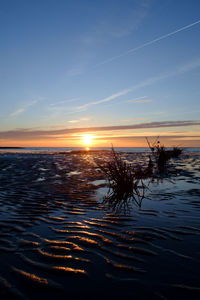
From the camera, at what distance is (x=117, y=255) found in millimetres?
3188

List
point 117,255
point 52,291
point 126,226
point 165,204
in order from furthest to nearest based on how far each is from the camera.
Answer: point 165,204, point 126,226, point 117,255, point 52,291

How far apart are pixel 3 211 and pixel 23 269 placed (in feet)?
9.90

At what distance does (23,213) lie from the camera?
536 cm

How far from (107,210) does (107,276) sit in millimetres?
2943

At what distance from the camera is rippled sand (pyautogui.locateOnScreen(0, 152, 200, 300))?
2.47 metres

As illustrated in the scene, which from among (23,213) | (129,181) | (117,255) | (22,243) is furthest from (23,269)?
(129,181)

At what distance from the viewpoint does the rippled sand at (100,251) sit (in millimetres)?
2467

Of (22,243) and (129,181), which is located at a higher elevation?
(129,181)

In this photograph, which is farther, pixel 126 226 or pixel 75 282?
pixel 126 226

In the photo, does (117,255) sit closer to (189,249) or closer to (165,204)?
(189,249)

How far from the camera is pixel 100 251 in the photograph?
10.9 ft

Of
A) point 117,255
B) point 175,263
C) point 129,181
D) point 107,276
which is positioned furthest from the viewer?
point 129,181

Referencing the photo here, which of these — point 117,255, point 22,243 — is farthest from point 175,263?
point 22,243

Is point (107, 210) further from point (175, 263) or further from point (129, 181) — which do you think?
point (175, 263)
